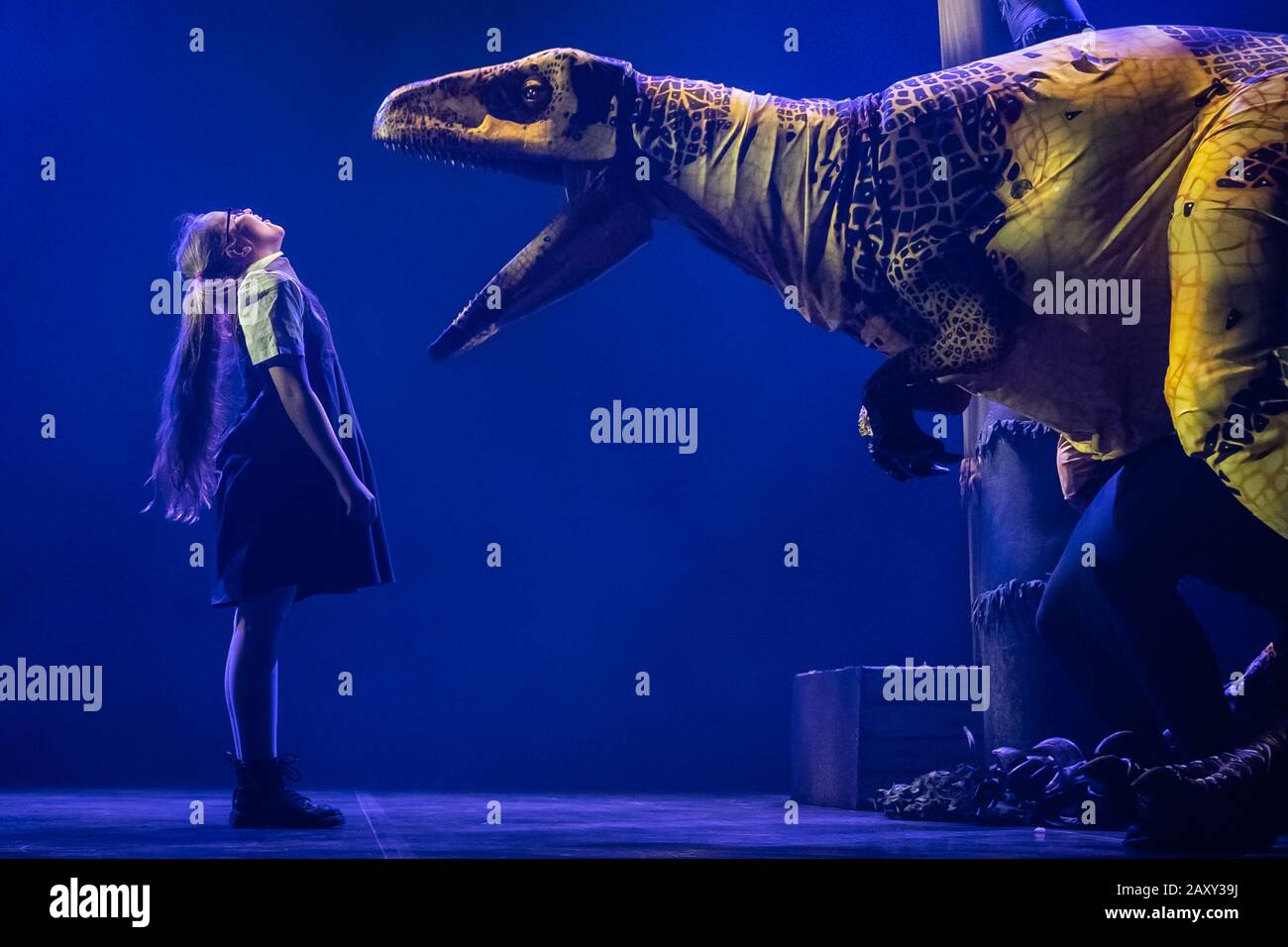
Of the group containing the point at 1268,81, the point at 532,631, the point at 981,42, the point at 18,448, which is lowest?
the point at 532,631

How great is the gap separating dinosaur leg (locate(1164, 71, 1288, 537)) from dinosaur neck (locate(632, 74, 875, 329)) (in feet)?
1.95

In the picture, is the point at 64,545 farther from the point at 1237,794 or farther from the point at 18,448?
the point at 1237,794

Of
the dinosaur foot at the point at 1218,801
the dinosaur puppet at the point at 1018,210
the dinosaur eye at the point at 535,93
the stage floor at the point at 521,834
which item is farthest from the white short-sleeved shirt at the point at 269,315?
the dinosaur foot at the point at 1218,801

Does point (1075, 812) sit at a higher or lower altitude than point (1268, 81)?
lower

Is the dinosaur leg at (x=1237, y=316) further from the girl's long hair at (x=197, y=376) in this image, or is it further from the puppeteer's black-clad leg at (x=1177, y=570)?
the girl's long hair at (x=197, y=376)

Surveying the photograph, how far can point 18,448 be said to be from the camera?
4312 mm

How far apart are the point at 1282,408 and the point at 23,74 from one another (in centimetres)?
367

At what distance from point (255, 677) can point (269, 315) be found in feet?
2.44

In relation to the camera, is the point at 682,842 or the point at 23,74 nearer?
the point at 682,842

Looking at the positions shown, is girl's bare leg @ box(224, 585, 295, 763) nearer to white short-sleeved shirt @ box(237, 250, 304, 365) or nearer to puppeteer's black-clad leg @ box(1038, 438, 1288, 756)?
white short-sleeved shirt @ box(237, 250, 304, 365)

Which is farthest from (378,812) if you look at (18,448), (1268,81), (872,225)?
(1268,81)

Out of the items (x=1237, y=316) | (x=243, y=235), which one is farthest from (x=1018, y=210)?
(x=243, y=235)

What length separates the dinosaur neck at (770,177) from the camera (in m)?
2.62

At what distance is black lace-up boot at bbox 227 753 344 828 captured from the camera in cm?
269
